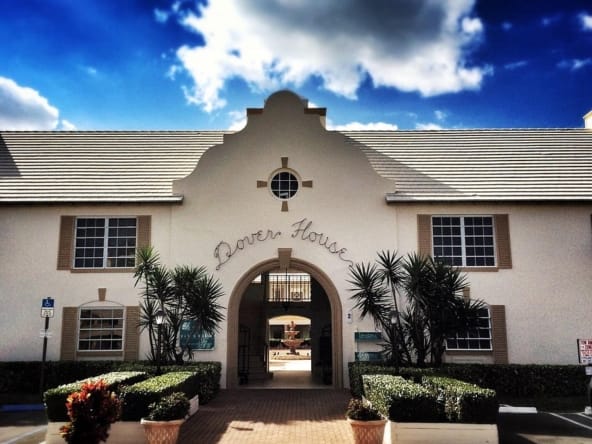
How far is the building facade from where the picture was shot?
1928cm

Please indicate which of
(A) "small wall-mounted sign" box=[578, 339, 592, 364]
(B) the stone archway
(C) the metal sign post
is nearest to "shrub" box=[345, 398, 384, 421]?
(A) "small wall-mounted sign" box=[578, 339, 592, 364]

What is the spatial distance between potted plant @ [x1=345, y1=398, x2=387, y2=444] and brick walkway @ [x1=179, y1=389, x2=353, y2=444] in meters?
1.12

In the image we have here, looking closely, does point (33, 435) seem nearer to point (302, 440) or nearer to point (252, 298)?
point (302, 440)

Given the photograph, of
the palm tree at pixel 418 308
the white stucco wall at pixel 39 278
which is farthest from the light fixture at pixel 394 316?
the white stucco wall at pixel 39 278

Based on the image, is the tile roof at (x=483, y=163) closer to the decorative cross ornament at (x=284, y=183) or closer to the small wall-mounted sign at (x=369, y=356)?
the decorative cross ornament at (x=284, y=183)

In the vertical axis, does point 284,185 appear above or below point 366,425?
above

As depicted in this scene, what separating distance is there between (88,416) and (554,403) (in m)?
13.5

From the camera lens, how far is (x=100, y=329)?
1956 centimetres

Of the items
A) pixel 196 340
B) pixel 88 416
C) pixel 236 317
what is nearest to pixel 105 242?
pixel 196 340

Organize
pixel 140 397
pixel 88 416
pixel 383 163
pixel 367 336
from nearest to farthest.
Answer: pixel 88 416 < pixel 140 397 < pixel 367 336 < pixel 383 163

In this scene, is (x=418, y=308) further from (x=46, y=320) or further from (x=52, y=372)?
(x=52, y=372)

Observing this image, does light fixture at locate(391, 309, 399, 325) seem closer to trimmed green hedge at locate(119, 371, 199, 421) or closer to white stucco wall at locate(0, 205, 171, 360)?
trimmed green hedge at locate(119, 371, 199, 421)

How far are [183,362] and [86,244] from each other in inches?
226

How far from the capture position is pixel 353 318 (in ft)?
62.6
